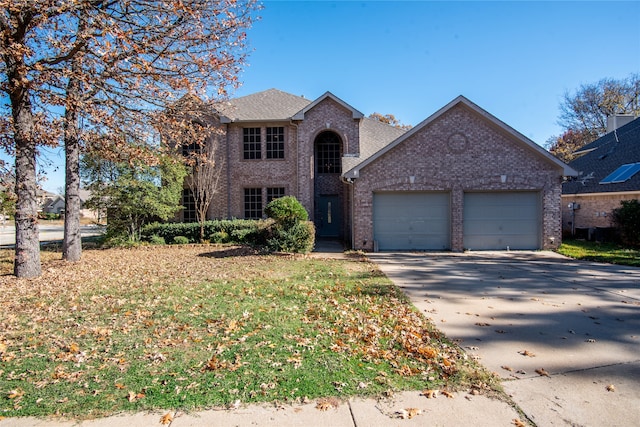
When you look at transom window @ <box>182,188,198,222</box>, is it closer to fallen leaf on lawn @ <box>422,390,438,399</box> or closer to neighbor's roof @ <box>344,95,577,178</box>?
neighbor's roof @ <box>344,95,577,178</box>

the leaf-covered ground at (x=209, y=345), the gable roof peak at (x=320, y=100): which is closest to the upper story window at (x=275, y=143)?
the gable roof peak at (x=320, y=100)

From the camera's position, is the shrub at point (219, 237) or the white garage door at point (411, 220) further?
the shrub at point (219, 237)

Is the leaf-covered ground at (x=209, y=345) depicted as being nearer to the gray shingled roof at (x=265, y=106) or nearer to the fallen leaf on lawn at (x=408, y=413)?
the fallen leaf on lawn at (x=408, y=413)

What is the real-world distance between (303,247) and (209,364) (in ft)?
29.7

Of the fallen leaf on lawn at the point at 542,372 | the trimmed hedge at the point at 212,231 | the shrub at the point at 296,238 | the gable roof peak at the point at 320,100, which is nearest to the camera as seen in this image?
the fallen leaf on lawn at the point at 542,372

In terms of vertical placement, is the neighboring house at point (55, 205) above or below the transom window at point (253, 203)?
above

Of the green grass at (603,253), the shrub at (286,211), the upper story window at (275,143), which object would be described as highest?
the upper story window at (275,143)

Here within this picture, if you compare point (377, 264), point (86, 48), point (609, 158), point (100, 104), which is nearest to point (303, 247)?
point (377, 264)

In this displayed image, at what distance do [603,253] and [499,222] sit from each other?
3.57 meters

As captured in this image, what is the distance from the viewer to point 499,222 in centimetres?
1448

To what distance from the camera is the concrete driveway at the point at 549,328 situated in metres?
3.44

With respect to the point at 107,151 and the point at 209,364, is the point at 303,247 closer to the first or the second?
the point at 107,151

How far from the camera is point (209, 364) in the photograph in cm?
403

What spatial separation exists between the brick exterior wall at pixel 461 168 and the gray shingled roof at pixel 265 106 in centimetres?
678
